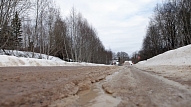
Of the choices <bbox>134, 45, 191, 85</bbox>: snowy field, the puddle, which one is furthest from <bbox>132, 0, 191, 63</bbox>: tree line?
the puddle

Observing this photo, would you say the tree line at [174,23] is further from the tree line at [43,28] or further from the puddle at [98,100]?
the puddle at [98,100]

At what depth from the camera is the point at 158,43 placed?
58.1 m

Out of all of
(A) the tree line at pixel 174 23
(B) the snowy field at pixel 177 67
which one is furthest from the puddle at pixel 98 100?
(A) the tree line at pixel 174 23

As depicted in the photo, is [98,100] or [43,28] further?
[43,28]

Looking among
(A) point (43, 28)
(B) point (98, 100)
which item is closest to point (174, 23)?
(A) point (43, 28)

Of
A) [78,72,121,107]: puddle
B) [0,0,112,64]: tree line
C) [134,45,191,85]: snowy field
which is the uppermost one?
[0,0,112,64]: tree line

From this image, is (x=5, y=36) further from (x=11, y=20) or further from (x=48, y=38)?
(x=48, y=38)

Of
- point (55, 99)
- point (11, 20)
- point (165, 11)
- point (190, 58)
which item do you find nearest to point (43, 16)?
point (11, 20)

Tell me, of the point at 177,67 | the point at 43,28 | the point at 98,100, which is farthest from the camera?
the point at 43,28

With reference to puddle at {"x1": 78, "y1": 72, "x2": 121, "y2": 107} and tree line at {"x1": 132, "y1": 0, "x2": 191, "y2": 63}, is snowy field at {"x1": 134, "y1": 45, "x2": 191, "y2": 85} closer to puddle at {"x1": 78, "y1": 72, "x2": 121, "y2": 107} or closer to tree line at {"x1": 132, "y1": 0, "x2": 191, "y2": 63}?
puddle at {"x1": 78, "y1": 72, "x2": 121, "y2": 107}

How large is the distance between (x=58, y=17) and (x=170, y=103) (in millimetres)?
33639

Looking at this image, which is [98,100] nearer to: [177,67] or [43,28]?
[177,67]

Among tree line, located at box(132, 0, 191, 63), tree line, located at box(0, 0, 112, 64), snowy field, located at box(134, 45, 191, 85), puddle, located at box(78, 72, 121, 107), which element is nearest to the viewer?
puddle, located at box(78, 72, 121, 107)

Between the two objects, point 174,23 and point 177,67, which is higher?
point 174,23
